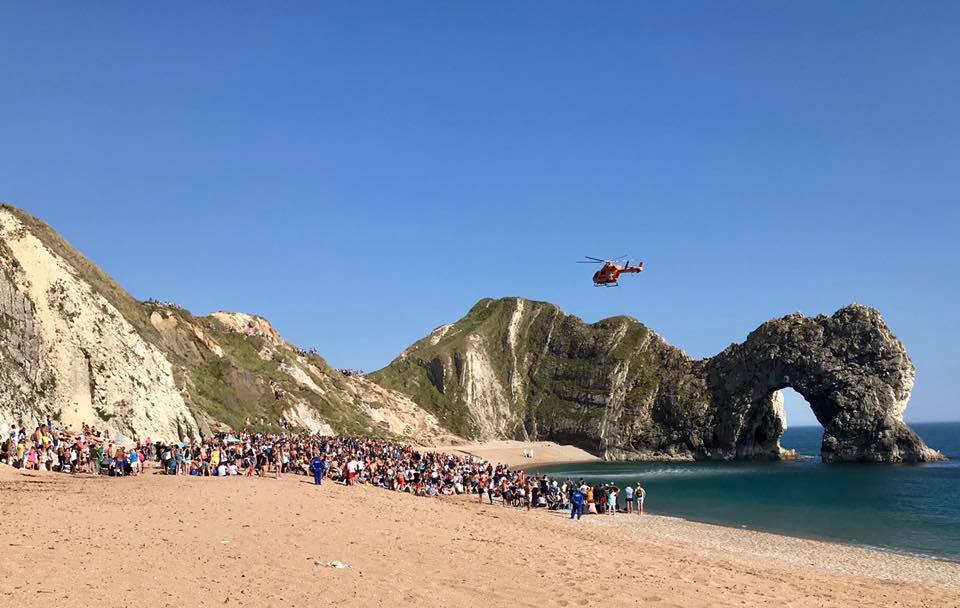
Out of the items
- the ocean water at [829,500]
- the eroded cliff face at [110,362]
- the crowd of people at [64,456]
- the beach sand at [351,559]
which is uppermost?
the eroded cliff face at [110,362]

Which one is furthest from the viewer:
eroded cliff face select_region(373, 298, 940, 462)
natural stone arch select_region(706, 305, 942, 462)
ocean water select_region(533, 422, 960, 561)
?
eroded cliff face select_region(373, 298, 940, 462)

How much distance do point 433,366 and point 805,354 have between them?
63307 millimetres

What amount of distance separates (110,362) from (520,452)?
63.0 m

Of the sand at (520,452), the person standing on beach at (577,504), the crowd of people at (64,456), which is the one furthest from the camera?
the sand at (520,452)

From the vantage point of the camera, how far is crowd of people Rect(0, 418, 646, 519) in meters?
27.7

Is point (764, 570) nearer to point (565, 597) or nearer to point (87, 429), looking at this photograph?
point (565, 597)

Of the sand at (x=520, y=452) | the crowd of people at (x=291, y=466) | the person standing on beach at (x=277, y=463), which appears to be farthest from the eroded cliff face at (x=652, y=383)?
the person standing on beach at (x=277, y=463)

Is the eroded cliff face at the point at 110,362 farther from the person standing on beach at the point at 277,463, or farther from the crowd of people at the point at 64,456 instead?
the person standing on beach at the point at 277,463

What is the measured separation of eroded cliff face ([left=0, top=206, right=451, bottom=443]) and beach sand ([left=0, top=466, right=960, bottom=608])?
48.7ft

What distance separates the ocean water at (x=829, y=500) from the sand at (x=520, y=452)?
11356 mm

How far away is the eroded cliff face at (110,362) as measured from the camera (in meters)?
37.0

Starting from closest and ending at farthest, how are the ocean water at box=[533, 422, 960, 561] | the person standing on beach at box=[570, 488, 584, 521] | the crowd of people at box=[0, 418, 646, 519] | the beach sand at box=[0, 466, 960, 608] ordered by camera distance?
the beach sand at box=[0, 466, 960, 608], the crowd of people at box=[0, 418, 646, 519], the ocean water at box=[533, 422, 960, 561], the person standing on beach at box=[570, 488, 584, 521]

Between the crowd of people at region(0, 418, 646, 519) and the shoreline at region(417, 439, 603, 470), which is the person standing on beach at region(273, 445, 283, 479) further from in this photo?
the shoreline at region(417, 439, 603, 470)

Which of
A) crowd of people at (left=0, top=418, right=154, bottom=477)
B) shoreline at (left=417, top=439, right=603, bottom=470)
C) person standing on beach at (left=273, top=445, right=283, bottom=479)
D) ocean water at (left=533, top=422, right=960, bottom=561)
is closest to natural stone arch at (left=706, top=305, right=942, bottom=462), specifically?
ocean water at (left=533, top=422, right=960, bottom=561)
